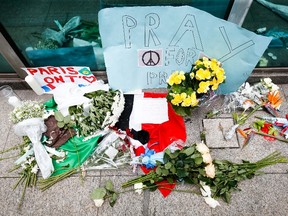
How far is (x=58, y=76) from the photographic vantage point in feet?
8.67

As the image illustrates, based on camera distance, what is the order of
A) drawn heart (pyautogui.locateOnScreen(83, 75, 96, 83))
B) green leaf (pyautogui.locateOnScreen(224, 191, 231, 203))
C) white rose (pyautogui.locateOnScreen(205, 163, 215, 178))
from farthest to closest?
drawn heart (pyautogui.locateOnScreen(83, 75, 96, 83)), green leaf (pyautogui.locateOnScreen(224, 191, 231, 203)), white rose (pyautogui.locateOnScreen(205, 163, 215, 178))

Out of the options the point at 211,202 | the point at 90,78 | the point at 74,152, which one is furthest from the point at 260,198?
the point at 90,78

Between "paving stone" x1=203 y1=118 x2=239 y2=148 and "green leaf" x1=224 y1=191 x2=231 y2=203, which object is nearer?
"green leaf" x1=224 y1=191 x2=231 y2=203

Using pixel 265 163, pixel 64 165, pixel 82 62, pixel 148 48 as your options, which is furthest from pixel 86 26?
pixel 265 163

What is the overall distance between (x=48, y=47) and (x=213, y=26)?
167cm

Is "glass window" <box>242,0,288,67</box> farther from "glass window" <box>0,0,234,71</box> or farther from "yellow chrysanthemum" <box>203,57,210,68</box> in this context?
"yellow chrysanthemum" <box>203,57,210,68</box>

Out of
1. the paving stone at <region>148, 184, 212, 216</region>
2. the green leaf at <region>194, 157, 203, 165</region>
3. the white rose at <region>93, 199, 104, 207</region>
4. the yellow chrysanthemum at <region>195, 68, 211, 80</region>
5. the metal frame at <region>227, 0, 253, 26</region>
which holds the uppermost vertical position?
the metal frame at <region>227, 0, 253, 26</region>

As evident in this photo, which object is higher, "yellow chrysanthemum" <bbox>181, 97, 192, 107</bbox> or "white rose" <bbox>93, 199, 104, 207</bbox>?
"yellow chrysanthemum" <bbox>181, 97, 192, 107</bbox>

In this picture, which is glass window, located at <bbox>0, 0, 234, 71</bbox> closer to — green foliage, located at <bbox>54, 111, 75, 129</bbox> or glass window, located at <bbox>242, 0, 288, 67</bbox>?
glass window, located at <bbox>242, 0, 288, 67</bbox>

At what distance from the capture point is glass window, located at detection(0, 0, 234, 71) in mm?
2207

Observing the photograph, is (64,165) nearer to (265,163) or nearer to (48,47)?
(48,47)

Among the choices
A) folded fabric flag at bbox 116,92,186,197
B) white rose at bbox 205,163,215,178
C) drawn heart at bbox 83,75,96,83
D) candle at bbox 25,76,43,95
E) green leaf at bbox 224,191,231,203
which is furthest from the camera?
drawn heart at bbox 83,75,96,83

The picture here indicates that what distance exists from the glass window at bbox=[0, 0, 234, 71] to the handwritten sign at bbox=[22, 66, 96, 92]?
188mm

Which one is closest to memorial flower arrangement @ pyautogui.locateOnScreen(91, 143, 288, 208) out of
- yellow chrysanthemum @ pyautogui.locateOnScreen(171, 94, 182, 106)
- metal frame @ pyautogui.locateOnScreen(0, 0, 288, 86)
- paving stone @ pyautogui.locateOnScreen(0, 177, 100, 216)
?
Result: paving stone @ pyautogui.locateOnScreen(0, 177, 100, 216)
